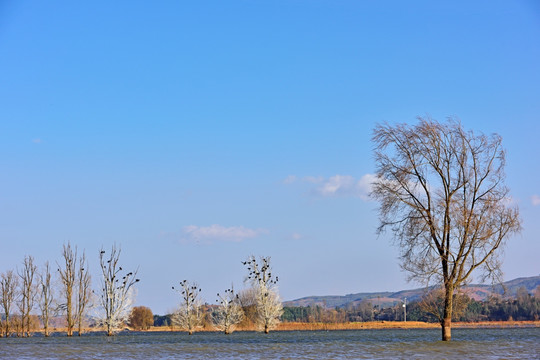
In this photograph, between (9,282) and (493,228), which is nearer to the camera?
(493,228)

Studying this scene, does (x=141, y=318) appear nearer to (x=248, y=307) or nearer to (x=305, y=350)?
(x=248, y=307)

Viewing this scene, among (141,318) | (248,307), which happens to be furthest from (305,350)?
(141,318)

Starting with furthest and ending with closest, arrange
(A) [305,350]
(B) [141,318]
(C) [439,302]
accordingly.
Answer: (B) [141,318] < (A) [305,350] < (C) [439,302]

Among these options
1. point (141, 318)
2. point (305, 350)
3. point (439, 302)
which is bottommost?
point (141, 318)

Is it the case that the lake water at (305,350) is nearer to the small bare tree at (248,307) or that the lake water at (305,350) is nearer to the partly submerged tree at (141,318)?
the small bare tree at (248,307)

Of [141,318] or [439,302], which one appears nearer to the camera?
[439,302]

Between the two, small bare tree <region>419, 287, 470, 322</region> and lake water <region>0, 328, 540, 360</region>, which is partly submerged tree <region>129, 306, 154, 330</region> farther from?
small bare tree <region>419, 287, 470, 322</region>

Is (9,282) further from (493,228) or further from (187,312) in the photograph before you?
(493,228)

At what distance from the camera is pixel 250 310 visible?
3949 inches

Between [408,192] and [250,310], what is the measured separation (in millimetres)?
76936

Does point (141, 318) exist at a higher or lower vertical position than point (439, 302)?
lower

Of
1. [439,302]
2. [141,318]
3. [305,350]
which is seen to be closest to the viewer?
[439,302]

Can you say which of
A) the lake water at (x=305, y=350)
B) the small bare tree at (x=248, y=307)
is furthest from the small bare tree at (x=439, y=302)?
the small bare tree at (x=248, y=307)

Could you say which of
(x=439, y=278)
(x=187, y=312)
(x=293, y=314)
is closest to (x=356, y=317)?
(x=293, y=314)
